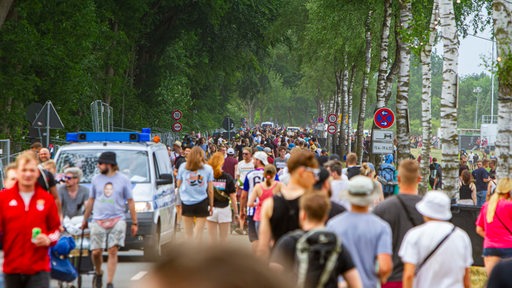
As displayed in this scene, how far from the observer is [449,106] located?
71.5 feet

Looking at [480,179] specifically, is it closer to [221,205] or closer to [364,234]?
[221,205]

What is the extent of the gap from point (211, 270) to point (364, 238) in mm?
5551

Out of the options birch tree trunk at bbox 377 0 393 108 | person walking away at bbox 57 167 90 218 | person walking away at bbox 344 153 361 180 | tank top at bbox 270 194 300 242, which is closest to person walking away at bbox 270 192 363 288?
tank top at bbox 270 194 300 242

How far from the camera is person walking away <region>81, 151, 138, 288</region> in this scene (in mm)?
13430

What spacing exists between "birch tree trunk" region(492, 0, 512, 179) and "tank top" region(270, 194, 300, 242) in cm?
1021

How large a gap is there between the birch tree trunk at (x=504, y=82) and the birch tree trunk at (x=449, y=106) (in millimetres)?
2739

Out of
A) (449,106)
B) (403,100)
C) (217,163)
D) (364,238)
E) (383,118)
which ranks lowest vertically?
(364,238)

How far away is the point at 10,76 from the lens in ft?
104

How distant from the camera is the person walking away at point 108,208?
13.4 m

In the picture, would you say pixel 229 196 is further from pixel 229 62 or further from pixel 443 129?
pixel 229 62

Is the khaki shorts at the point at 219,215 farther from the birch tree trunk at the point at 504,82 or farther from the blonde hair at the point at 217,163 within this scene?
the birch tree trunk at the point at 504,82

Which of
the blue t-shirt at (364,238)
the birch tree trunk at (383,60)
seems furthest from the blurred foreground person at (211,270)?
the birch tree trunk at (383,60)

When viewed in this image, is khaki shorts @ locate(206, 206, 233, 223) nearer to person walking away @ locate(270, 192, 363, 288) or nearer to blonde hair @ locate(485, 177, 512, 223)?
blonde hair @ locate(485, 177, 512, 223)

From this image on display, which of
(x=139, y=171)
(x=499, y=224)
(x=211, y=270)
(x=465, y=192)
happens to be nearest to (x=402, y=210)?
(x=499, y=224)
